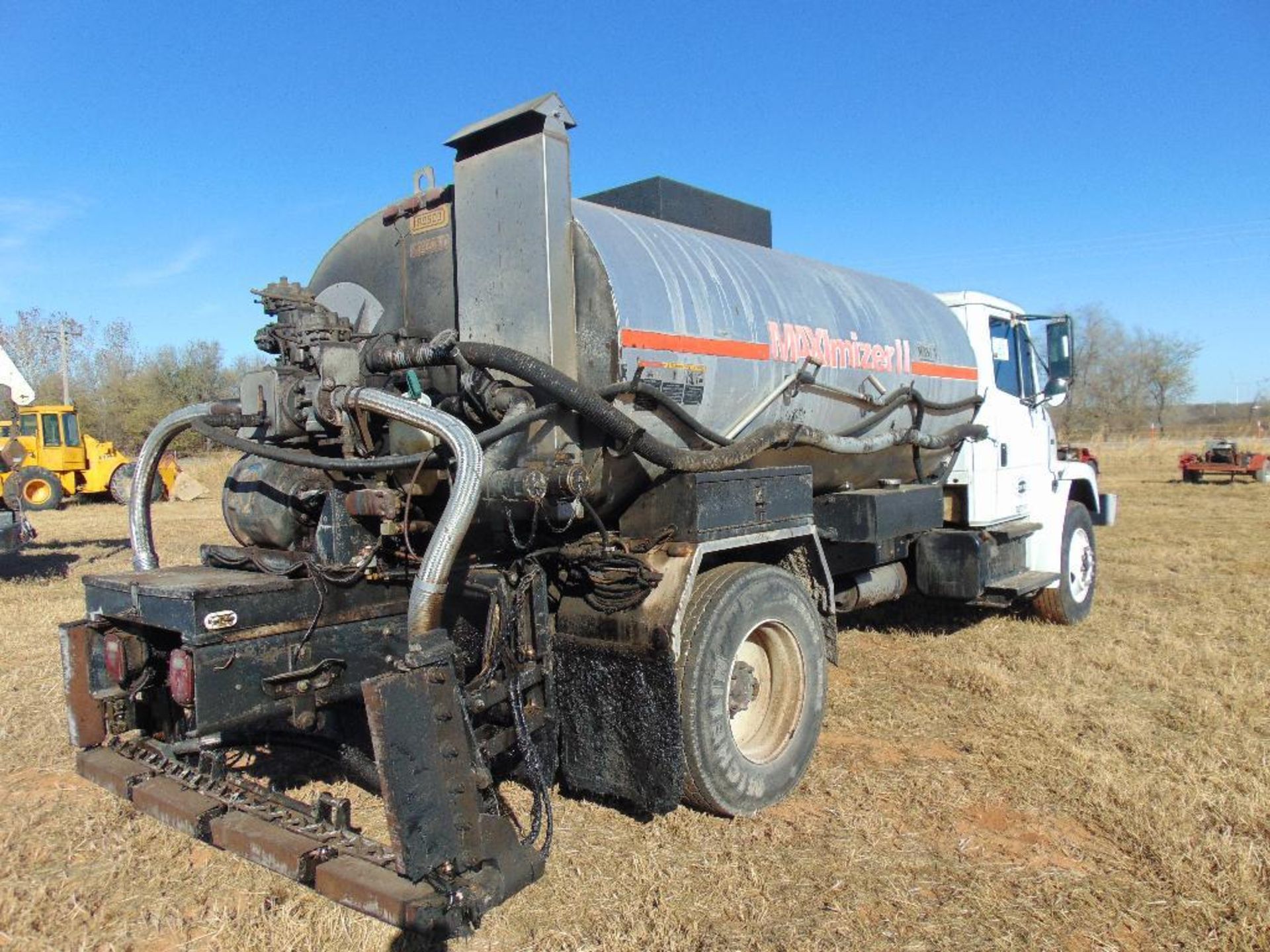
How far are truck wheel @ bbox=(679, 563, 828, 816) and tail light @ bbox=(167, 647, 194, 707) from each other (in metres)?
1.78

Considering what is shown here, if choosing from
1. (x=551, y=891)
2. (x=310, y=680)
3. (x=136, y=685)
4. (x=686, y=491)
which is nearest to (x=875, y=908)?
(x=551, y=891)

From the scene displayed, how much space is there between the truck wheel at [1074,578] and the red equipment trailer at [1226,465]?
18296 millimetres

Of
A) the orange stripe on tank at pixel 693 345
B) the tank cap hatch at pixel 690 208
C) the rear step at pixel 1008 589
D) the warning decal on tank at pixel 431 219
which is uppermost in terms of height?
the tank cap hatch at pixel 690 208

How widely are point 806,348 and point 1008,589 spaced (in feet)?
9.54

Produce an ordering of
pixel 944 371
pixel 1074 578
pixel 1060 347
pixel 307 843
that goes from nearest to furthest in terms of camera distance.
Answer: pixel 307 843 < pixel 944 371 < pixel 1060 347 < pixel 1074 578

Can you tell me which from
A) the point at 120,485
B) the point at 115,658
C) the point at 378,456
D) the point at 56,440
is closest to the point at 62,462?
the point at 56,440

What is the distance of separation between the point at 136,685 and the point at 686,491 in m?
2.33

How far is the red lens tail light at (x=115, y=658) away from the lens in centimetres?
360

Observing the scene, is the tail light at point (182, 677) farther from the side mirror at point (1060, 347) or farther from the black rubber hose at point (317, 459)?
the side mirror at point (1060, 347)

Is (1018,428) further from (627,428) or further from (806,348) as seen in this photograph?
(627,428)

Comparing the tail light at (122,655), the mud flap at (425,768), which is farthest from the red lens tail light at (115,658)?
the mud flap at (425,768)

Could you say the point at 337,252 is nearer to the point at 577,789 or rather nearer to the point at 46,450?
the point at 577,789

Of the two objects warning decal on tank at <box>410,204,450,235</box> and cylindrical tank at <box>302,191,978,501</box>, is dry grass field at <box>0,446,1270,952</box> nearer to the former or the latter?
cylindrical tank at <box>302,191,978,501</box>

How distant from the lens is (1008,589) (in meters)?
6.71
